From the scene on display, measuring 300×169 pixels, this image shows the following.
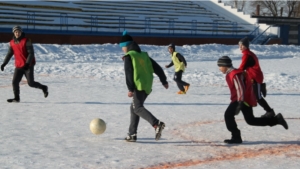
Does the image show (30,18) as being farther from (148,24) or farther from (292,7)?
(292,7)

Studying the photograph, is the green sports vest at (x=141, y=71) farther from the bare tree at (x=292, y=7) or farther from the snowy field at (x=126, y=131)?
the bare tree at (x=292, y=7)

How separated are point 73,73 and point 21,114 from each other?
980 cm

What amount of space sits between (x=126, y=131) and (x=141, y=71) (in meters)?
1.43

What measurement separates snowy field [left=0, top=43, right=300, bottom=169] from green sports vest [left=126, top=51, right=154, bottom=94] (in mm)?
780

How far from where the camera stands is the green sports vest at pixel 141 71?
693cm

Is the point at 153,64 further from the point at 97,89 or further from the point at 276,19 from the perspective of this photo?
the point at 276,19

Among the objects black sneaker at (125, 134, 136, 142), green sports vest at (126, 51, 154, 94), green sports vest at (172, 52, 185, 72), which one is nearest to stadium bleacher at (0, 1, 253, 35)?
green sports vest at (172, 52, 185, 72)

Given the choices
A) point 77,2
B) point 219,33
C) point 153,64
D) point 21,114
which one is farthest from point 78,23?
point 153,64

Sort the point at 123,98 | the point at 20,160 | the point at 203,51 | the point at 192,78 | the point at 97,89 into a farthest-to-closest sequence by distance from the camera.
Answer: the point at 203,51 < the point at 192,78 < the point at 97,89 < the point at 123,98 < the point at 20,160

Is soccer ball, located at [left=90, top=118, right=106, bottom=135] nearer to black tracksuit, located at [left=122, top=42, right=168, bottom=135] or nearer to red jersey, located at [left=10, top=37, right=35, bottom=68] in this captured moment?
black tracksuit, located at [left=122, top=42, right=168, bottom=135]

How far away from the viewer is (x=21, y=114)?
31.6 ft

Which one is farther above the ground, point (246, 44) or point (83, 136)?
→ point (246, 44)

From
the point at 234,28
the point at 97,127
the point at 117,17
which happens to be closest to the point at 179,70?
the point at 97,127

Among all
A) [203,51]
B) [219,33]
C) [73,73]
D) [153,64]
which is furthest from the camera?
[219,33]
